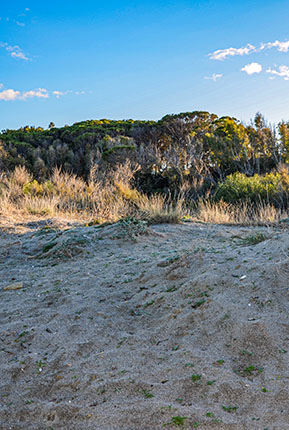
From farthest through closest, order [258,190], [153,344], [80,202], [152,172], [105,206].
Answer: [152,172], [258,190], [80,202], [105,206], [153,344]

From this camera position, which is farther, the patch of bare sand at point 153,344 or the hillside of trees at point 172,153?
the hillside of trees at point 172,153

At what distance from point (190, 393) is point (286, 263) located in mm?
1804

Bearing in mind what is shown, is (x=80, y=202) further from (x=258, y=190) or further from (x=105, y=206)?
(x=258, y=190)

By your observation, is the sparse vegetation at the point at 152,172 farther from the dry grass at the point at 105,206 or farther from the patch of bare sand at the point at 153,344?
the patch of bare sand at the point at 153,344

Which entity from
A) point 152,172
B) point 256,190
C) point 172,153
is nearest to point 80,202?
point 256,190

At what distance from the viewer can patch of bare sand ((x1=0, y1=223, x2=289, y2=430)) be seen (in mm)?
2094

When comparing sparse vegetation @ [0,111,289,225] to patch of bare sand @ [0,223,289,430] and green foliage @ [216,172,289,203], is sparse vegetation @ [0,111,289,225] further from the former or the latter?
patch of bare sand @ [0,223,289,430]

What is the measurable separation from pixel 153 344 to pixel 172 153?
54.5 ft

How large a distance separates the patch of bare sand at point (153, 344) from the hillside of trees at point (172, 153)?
10.2 metres

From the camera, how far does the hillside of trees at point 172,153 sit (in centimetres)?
1728

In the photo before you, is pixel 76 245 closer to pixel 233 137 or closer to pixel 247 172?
pixel 247 172

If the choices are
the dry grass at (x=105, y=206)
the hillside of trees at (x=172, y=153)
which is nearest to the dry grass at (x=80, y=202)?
the dry grass at (x=105, y=206)

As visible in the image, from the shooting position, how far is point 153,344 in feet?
9.43

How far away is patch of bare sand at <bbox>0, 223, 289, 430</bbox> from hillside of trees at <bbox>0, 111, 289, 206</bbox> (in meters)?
10.2
